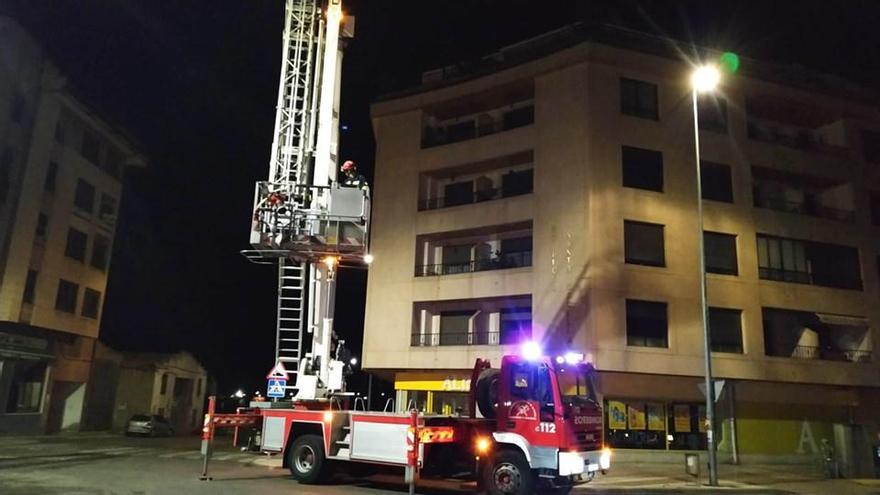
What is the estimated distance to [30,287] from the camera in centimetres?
2938

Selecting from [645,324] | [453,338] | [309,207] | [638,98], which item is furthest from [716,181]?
[309,207]

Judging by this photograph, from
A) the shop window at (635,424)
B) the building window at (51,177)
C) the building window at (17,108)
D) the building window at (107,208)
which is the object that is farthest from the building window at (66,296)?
the shop window at (635,424)

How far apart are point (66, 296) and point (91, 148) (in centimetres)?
829

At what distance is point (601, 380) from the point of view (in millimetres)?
23734

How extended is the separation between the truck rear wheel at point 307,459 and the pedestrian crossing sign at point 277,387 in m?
1.30

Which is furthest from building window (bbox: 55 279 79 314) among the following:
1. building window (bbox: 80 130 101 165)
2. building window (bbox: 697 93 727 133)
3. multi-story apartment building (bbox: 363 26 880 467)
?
building window (bbox: 697 93 727 133)

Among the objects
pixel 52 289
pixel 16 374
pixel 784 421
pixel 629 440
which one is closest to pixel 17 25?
pixel 52 289

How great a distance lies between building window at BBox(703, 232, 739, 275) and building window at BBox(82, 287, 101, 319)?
31.0m

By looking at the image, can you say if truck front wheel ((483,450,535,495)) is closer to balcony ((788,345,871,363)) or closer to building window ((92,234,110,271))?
balcony ((788,345,871,363))

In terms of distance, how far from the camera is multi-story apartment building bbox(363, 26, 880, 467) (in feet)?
79.6

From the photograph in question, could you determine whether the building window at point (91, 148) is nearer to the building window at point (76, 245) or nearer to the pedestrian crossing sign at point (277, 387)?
the building window at point (76, 245)

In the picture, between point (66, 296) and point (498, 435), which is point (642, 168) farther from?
point (66, 296)

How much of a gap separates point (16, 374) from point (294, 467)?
2256 cm

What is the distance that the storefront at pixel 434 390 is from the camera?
88.8ft
